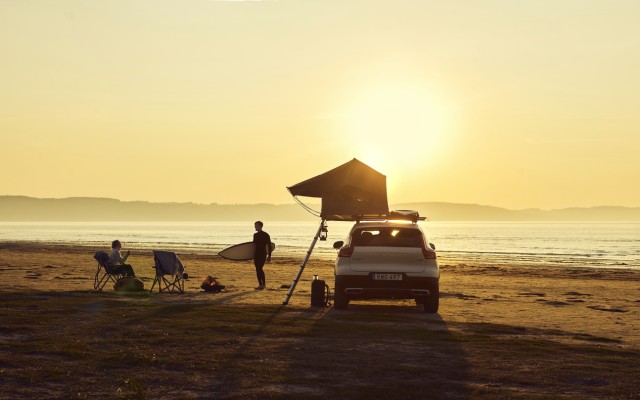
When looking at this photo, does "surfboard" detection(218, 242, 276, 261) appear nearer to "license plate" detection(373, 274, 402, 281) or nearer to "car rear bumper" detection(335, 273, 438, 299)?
"car rear bumper" detection(335, 273, 438, 299)

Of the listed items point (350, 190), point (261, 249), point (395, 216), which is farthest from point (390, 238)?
point (261, 249)

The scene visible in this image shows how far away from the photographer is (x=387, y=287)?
1630 cm

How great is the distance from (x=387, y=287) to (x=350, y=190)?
2.94 m

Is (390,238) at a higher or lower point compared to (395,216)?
lower

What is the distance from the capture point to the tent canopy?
18312 millimetres

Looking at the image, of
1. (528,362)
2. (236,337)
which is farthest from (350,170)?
(528,362)

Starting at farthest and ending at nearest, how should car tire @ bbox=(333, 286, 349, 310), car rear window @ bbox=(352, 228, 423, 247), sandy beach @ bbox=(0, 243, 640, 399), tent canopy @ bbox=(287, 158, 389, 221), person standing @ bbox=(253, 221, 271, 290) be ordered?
person standing @ bbox=(253, 221, 271, 290)
tent canopy @ bbox=(287, 158, 389, 221)
car tire @ bbox=(333, 286, 349, 310)
car rear window @ bbox=(352, 228, 423, 247)
sandy beach @ bbox=(0, 243, 640, 399)

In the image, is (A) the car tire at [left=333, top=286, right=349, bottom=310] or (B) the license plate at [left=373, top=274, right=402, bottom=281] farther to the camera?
(A) the car tire at [left=333, top=286, right=349, bottom=310]

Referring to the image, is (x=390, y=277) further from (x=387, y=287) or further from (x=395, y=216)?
(x=395, y=216)

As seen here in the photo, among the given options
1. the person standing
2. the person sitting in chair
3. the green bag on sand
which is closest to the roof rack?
the person standing

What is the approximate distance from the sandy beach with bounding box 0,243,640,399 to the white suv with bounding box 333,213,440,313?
1.70 ft

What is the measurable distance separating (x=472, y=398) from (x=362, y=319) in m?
7.41

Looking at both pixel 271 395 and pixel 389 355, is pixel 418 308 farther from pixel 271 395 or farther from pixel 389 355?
pixel 271 395

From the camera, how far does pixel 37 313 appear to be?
14.7 meters
